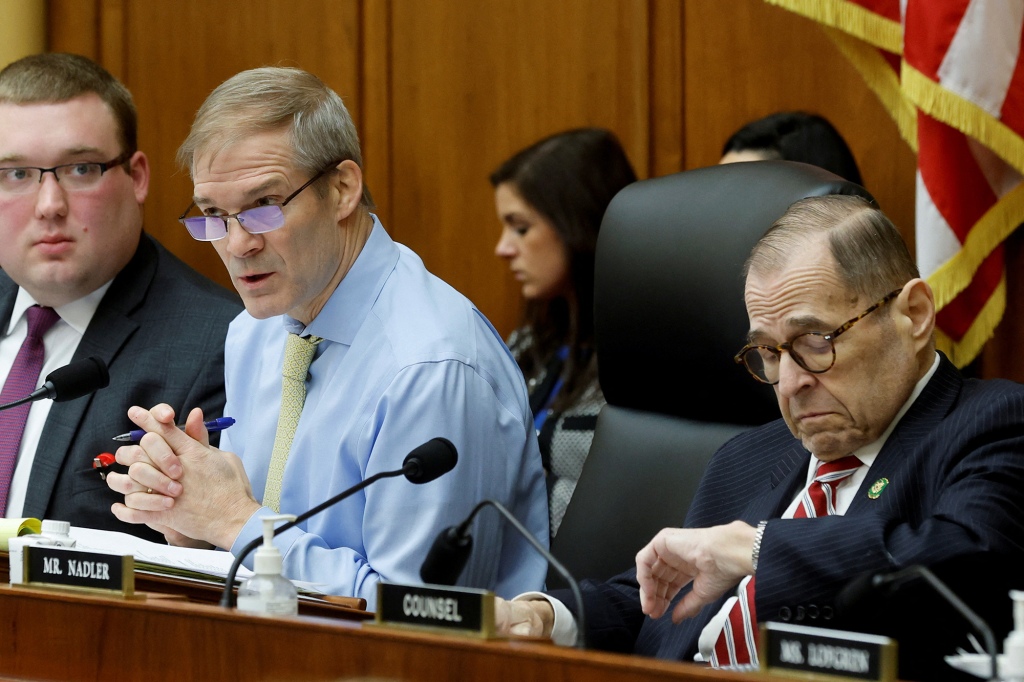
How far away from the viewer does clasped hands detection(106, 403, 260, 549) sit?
178cm

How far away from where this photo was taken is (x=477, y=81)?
3.27 m

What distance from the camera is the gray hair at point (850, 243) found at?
5.16ft

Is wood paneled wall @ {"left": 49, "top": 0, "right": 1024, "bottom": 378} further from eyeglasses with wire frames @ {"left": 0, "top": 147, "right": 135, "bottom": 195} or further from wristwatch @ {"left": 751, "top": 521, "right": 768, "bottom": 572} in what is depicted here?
wristwatch @ {"left": 751, "top": 521, "right": 768, "bottom": 572}

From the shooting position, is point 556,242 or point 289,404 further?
point 556,242

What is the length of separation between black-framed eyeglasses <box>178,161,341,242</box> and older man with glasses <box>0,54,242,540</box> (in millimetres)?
482

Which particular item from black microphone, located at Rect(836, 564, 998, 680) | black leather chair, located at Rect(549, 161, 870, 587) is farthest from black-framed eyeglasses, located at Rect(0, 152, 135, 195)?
black microphone, located at Rect(836, 564, 998, 680)

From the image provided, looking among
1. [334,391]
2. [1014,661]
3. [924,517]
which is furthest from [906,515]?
[334,391]

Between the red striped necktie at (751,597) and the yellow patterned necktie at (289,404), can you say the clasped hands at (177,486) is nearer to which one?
the yellow patterned necktie at (289,404)

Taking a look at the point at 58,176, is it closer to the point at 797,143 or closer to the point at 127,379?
the point at 127,379

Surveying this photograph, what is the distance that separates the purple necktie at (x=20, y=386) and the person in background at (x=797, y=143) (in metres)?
1.37

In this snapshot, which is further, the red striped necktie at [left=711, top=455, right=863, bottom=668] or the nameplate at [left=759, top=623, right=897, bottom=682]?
the red striped necktie at [left=711, top=455, right=863, bottom=668]

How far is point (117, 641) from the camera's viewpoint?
121cm

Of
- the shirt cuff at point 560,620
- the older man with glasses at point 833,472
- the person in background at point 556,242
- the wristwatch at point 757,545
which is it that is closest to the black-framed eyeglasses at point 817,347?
the older man with glasses at point 833,472

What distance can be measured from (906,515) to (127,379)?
4.75 ft
